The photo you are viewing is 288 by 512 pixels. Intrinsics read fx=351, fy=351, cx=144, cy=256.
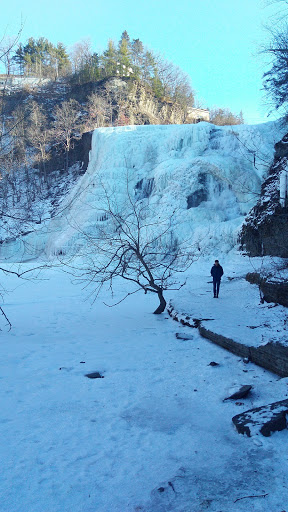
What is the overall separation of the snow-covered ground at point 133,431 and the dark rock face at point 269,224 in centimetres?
703

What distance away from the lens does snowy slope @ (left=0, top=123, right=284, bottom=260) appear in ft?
66.7

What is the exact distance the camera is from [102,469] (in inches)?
114

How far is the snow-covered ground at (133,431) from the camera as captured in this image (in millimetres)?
2566

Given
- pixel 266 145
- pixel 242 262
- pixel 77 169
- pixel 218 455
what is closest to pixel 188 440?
pixel 218 455

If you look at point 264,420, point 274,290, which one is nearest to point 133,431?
point 264,420

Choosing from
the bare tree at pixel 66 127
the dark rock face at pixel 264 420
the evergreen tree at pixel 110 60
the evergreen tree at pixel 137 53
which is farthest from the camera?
the evergreen tree at pixel 137 53

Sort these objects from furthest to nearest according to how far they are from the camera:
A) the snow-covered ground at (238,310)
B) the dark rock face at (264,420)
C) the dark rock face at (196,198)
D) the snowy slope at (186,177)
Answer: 1. the dark rock face at (196,198)
2. the snowy slope at (186,177)
3. the snow-covered ground at (238,310)
4. the dark rock face at (264,420)

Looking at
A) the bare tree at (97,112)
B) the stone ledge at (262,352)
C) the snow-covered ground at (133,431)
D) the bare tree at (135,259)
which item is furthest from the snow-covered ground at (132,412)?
the bare tree at (97,112)

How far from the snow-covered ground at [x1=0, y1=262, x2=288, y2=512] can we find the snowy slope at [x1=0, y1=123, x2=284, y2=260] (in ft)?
41.1

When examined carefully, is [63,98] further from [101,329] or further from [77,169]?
[101,329]

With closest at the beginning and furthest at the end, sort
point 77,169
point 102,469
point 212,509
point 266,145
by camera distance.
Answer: point 212,509 < point 102,469 < point 266,145 < point 77,169

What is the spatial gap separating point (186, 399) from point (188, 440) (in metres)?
0.93

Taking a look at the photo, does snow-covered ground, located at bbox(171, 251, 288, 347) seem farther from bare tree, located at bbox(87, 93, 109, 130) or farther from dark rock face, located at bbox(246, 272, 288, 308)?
bare tree, located at bbox(87, 93, 109, 130)

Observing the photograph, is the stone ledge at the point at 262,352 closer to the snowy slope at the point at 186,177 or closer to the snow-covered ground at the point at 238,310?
the snow-covered ground at the point at 238,310
